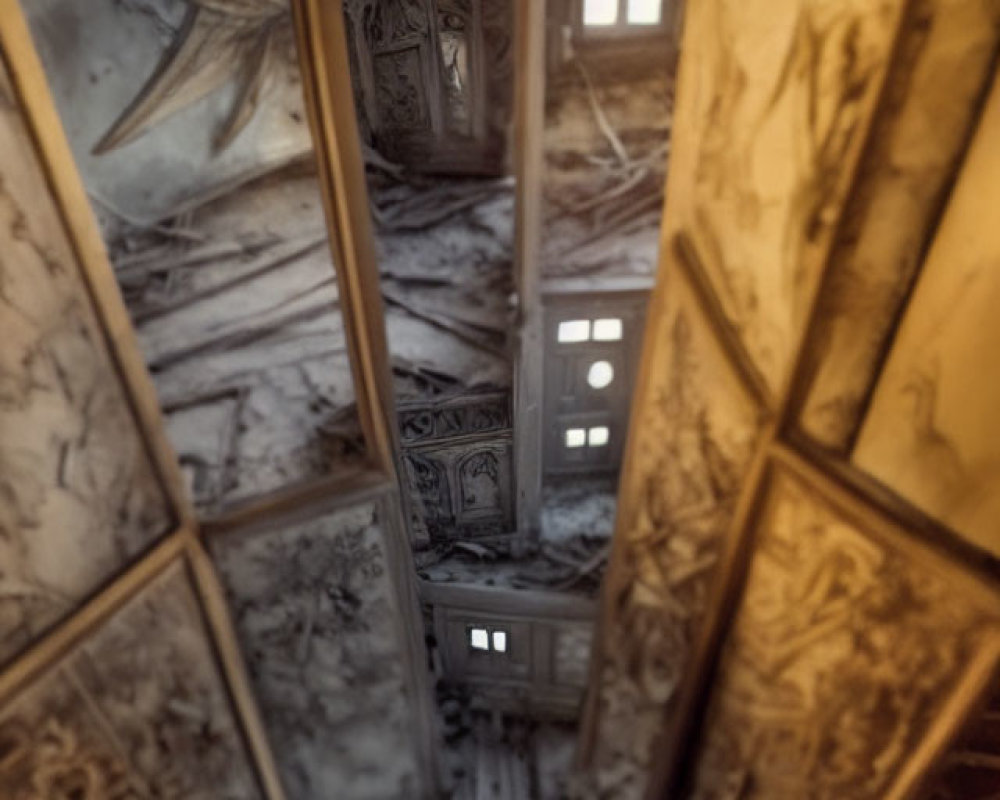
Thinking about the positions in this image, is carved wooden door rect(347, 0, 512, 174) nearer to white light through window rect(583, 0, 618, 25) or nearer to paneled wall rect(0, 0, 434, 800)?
white light through window rect(583, 0, 618, 25)

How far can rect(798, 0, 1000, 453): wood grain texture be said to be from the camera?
137 cm

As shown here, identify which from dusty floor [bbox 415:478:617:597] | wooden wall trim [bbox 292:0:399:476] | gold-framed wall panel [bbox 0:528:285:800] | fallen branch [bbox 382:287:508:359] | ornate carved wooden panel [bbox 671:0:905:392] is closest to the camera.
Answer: ornate carved wooden panel [bbox 671:0:905:392]

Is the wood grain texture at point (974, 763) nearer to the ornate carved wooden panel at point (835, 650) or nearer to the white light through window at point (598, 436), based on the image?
the ornate carved wooden panel at point (835, 650)

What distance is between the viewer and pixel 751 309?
191 cm

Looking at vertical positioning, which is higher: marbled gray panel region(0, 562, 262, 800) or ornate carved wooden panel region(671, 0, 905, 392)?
ornate carved wooden panel region(671, 0, 905, 392)

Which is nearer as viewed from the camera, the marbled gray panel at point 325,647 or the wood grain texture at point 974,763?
the wood grain texture at point 974,763

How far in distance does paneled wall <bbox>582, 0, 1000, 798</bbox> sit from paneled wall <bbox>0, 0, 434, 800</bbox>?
1060mm

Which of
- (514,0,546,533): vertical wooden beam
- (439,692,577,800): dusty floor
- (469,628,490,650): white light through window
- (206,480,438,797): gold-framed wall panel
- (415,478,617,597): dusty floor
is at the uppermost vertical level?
(514,0,546,533): vertical wooden beam

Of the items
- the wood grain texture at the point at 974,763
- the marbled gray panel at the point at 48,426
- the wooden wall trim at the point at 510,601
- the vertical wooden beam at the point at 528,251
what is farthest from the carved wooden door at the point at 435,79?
the wood grain texture at the point at 974,763

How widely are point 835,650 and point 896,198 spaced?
3.30 feet

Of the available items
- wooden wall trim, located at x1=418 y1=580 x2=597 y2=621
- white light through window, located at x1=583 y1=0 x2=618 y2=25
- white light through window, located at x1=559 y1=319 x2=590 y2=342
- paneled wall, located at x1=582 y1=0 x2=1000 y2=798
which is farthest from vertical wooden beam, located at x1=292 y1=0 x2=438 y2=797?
white light through window, located at x1=583 y1=0 x2=618 y2=25

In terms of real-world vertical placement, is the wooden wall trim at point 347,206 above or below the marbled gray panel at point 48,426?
above

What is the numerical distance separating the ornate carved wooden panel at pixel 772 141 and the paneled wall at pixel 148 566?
996 millimetres

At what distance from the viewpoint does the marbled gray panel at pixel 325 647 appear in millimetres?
2818
